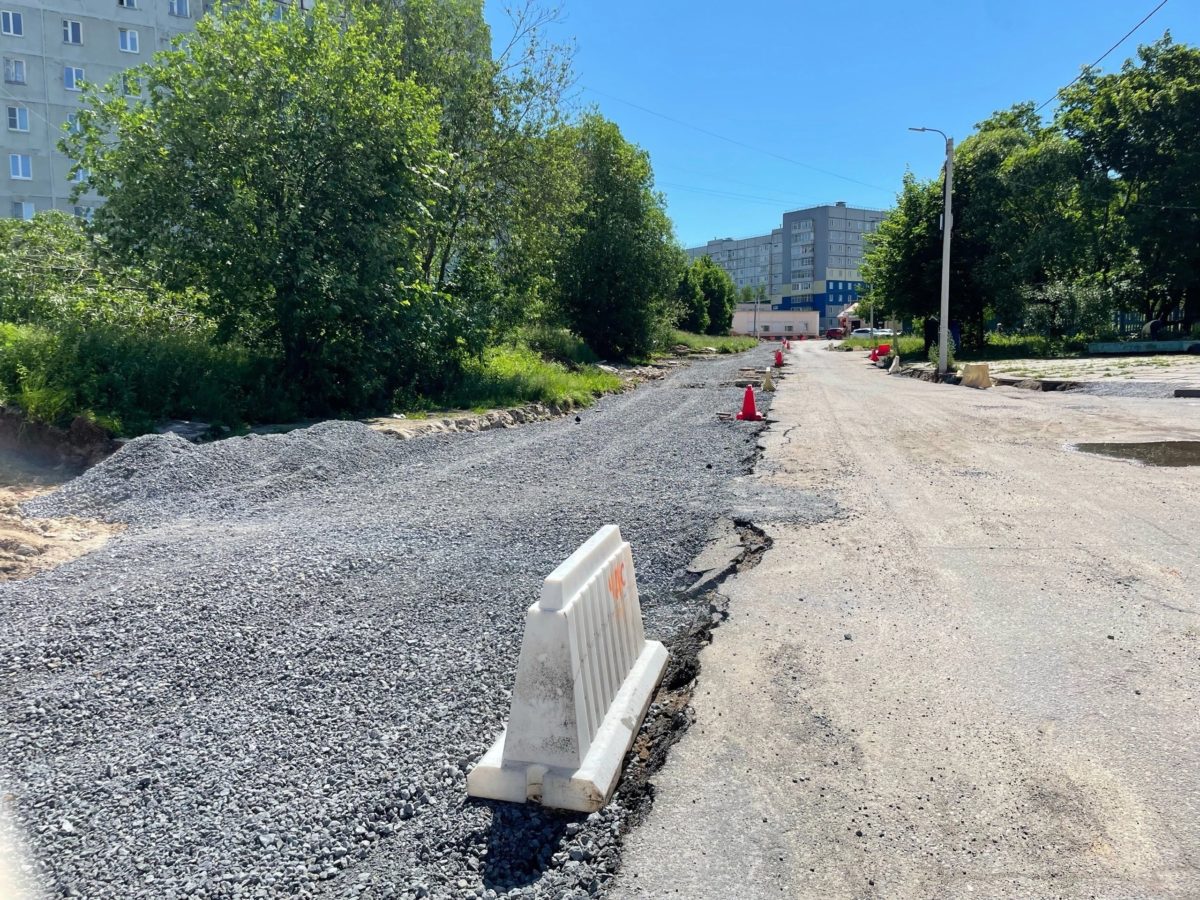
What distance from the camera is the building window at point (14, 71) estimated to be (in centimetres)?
4728

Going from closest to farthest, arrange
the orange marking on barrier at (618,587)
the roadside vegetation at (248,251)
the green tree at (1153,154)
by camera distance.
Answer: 1. the orange marking on barrier at (618,587)
2. the roadside vegetation at (248,251)
3. the green tree at (1153,154)

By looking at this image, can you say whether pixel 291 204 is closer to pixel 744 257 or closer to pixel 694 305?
pixel 694 305

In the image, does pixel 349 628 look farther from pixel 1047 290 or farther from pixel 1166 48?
pixel 1166 48

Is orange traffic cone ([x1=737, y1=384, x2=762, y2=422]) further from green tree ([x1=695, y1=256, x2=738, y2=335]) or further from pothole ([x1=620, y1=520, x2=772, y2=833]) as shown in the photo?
green tree ([x1=695, y1=256, x2=738, y2=335])

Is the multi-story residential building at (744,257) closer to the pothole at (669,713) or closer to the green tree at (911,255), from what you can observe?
the green tree at (911,255)

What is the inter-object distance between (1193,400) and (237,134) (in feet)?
59.9

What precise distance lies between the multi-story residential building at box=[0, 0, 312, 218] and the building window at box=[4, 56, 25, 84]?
49mm

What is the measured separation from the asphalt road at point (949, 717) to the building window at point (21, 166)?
5569cm

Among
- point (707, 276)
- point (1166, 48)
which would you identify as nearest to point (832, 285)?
point (707, 276)

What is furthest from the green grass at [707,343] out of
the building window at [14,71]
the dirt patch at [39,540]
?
the dirt patch at [39,540]

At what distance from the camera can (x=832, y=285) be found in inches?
5413

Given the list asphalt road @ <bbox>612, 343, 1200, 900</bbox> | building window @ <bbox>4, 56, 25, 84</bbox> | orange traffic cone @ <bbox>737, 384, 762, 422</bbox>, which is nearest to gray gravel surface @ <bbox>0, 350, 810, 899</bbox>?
asphalt road @ <bbox>612, 343, 1200, 900</bbox>

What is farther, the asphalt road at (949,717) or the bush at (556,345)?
the bush at (556,345)

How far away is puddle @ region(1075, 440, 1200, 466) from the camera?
32.9 feet
